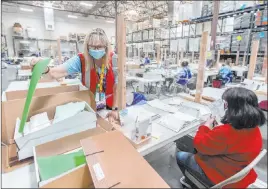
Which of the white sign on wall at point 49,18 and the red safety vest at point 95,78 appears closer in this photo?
the red safety vest at point 95,78

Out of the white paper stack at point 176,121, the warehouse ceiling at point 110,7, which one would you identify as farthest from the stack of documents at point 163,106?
the warehouse ceiling at point 110,7

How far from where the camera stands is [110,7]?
13.0 meters

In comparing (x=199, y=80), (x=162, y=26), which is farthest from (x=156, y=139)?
(x=162, y=26)

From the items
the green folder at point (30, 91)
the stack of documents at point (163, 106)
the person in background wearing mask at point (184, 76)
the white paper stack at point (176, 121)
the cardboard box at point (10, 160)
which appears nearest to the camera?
the cardboard box at point (10, 160)

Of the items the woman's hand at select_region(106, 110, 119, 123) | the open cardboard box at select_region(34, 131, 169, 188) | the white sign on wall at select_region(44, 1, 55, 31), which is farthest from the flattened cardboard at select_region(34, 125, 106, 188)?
the white sign on wall at select_region(44, 1, 55, 31)

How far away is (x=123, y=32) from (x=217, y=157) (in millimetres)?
1037

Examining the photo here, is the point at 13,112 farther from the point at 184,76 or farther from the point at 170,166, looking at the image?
the point at 184,76

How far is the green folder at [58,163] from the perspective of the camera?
2.50 feet

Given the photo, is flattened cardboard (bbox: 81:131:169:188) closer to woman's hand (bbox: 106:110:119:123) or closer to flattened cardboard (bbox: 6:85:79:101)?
woman's hand (bbox: 106:110:119:123)

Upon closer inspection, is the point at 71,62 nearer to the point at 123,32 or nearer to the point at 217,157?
the point at 123,32

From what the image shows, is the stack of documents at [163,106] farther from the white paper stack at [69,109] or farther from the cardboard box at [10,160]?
the cardboard box at [10,160]

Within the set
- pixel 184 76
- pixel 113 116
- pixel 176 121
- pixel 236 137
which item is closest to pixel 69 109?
pixel 113 116

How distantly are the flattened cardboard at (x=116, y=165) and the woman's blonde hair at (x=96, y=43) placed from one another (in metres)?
0.74

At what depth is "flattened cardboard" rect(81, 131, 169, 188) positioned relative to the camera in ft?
2.24
